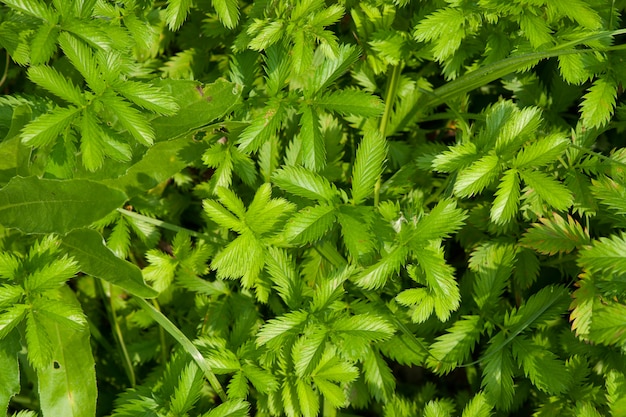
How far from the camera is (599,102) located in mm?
2078

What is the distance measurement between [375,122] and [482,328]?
34.9 inches

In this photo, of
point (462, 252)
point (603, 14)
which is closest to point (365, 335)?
point (462, 252)

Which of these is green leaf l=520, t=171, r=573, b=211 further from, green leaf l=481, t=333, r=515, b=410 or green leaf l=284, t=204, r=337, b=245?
green leaf l=284, t=204, r=337, b=245

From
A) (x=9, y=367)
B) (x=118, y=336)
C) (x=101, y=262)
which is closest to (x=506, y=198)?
(x=101, y=262)

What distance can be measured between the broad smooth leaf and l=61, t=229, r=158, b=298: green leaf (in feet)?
0.76

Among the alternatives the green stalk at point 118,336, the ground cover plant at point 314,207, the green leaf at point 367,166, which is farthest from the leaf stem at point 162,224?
the green leaf at point 367,166

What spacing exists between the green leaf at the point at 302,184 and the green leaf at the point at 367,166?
93 mm

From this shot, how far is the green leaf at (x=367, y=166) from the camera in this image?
199 centimetres

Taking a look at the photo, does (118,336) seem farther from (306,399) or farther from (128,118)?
(128,118)

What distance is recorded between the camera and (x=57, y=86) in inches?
75.7

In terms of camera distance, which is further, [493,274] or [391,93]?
[391,93]

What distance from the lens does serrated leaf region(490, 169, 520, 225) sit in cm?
196

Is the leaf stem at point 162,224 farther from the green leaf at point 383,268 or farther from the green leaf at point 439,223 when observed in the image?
the green leaf at point 439,223

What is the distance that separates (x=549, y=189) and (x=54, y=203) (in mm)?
1620
